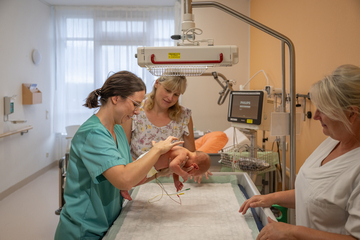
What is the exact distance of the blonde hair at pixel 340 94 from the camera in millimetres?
948

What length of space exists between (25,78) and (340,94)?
15.1 feet

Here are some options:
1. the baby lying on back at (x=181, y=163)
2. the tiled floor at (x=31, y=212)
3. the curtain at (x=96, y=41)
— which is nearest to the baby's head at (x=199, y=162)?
the baby lying on back at (x=181, y=163)

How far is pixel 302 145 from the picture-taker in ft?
9.41

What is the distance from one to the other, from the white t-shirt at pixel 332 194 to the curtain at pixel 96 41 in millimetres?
4576

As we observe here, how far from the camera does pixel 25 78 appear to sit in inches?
174

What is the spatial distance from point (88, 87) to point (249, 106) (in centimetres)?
410

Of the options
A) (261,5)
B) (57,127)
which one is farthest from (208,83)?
(57,127)

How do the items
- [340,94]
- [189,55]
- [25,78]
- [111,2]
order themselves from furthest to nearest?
[111,2] < [25,78] < [189,55] < [340,94]

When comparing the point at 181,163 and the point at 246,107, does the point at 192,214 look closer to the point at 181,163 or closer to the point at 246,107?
the point at 181,163

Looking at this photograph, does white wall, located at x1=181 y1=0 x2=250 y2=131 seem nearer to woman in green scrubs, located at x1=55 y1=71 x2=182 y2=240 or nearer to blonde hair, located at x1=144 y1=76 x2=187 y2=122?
blonde hair, located at x1=144 y1=76 x2=187 y2=122

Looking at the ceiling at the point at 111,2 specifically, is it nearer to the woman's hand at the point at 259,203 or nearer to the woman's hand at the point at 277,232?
the woman's hand at the point at 259,203

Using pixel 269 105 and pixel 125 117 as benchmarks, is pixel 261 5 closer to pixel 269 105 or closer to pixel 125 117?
Result: pixel 269 105

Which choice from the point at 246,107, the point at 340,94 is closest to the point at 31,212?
the point at 246,107

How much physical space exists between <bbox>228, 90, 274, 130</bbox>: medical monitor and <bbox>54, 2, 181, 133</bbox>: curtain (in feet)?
11.3
